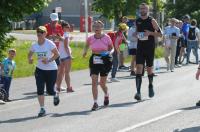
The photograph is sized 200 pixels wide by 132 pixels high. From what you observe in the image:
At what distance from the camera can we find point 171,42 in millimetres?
21906

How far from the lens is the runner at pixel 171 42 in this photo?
21750 mm

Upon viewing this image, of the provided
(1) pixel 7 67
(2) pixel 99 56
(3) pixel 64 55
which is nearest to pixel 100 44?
(2) pixel 99 56

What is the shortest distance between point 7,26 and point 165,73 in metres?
8.30

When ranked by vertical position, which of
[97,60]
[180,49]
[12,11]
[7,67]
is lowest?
[180,49]

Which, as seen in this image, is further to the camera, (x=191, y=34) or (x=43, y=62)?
(x=191, y=34)

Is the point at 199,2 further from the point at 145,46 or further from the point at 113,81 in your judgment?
the point at 145,46

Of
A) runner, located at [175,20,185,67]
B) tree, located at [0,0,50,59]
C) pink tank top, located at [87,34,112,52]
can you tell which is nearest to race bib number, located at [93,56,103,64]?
pink tank top, located at [87,34,112,52]

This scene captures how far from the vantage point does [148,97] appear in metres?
14.3

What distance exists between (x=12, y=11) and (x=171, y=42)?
9355 mm

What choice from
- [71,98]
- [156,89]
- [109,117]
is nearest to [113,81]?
[156,89]

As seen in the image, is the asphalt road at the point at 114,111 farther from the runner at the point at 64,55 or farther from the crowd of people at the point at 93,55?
the runner at the point at 64,55

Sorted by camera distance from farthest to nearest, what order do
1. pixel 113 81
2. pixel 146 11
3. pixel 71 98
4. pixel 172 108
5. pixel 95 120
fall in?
pixel 113 81
pixel 71 98
pixel 146 11
pixel 172 108
pixel 95 120

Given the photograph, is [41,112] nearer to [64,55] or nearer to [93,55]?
[93,55]

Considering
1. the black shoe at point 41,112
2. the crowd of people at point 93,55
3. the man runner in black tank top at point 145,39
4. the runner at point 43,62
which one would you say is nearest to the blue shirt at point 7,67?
the crowd of people at point 93,55
